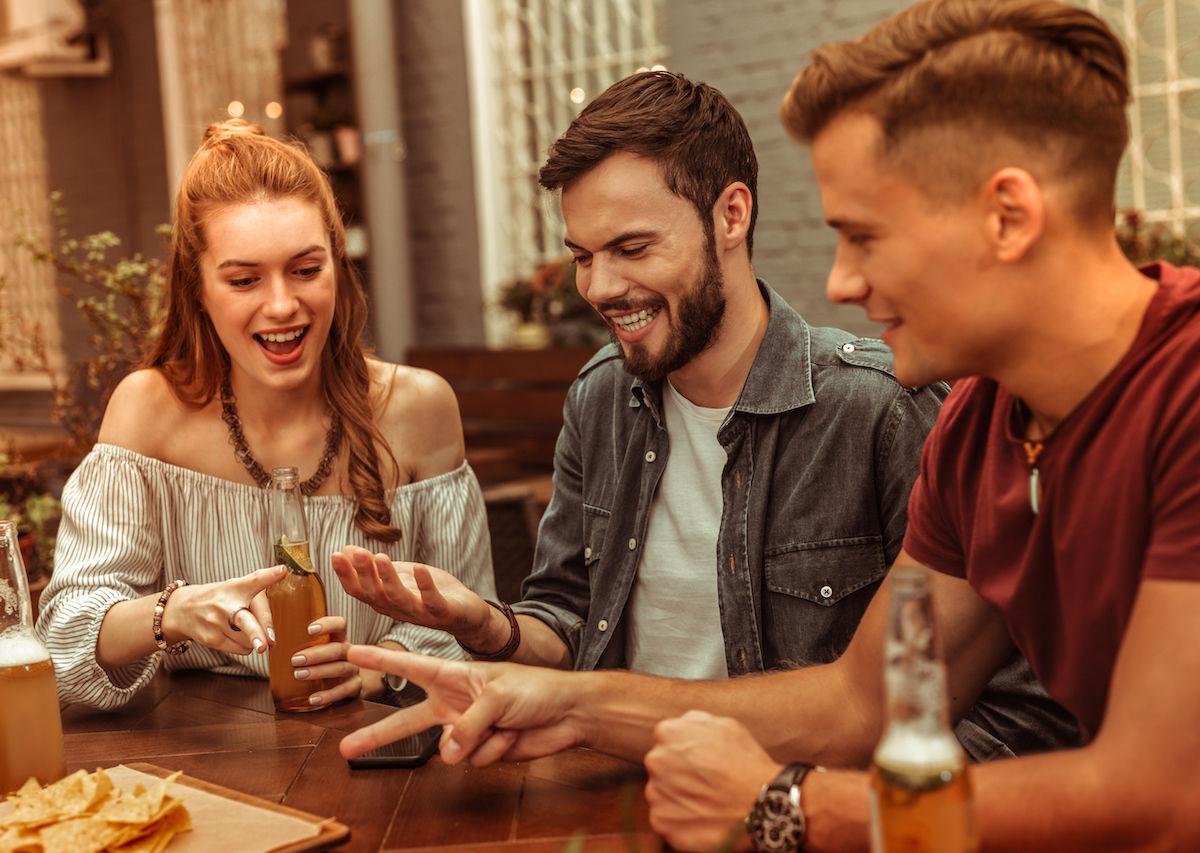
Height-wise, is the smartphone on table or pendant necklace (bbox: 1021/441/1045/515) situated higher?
pendant necklace (bbox: 1021/441/1045/515)

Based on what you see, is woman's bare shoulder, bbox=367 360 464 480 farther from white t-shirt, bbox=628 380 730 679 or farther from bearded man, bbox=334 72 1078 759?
white t-shirt, bbox=628 380 730 679

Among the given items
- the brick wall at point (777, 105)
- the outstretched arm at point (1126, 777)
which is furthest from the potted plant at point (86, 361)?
the brick wall at point (777, 105)

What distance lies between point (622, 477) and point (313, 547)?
0.50 meters

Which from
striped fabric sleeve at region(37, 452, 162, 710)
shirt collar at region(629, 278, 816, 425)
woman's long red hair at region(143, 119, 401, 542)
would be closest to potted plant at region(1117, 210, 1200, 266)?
shirt collar at region(629, 278, 816, 425)

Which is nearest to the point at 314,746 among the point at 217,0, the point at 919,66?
the point at 919,66

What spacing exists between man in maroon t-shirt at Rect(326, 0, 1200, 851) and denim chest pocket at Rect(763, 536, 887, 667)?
49cm

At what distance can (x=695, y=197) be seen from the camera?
5.97ft

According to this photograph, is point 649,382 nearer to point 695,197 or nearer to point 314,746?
point 695,197

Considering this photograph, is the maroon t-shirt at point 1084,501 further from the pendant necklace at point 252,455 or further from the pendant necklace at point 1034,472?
the pendant necklace at point 252,455

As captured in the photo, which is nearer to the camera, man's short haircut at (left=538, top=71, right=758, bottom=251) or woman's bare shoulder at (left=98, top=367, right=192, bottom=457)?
man's short haircut at (left=538, top=71, right=758, bottom=251)

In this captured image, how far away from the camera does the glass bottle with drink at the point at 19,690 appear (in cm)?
131

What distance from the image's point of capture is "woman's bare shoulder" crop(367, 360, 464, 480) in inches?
83.6

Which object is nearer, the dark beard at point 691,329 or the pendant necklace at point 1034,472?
the pendant necklace at point 1034,472

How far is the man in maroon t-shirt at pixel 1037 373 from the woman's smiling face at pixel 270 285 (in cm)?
92
